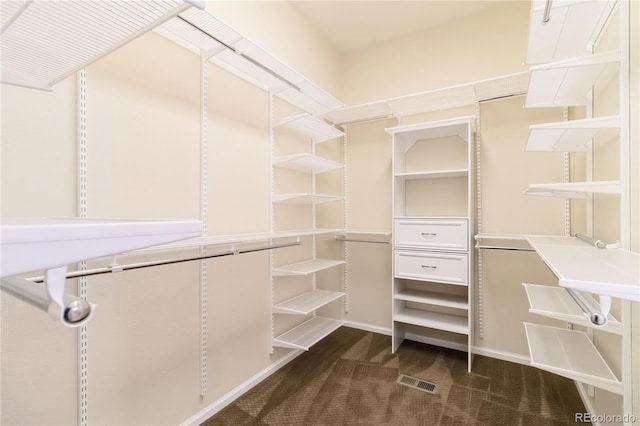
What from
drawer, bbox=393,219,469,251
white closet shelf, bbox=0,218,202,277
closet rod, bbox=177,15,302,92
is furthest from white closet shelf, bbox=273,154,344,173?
white closet shelf, bbox=0,218,202,277

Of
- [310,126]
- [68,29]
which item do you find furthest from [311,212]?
[68,29]

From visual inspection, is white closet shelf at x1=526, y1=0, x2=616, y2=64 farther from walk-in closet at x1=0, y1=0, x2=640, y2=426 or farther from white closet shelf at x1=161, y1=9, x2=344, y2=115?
white closet shelf at x1=161, y1=9, x2=344, y2=115

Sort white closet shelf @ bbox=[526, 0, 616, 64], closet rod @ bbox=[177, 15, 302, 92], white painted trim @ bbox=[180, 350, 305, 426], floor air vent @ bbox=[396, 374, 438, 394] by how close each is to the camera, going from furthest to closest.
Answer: floor air vent @ bbox=[396, 374, 438, 394] < white painted trim @ bbox=[180, 350, 305, 426] < closet rod @ bbox=[177, 15, 302, 92] < white closet shelf @ bbox=[526, 0, 616, 64]

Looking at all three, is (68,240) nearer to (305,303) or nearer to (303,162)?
(303,162)

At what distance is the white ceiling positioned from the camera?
2.43 meters

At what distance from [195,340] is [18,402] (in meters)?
0.72

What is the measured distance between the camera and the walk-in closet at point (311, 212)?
104 cm

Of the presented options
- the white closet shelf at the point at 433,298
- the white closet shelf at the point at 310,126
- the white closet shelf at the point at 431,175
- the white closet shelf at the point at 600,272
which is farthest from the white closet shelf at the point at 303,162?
the white closet shelf at the point at 600,272

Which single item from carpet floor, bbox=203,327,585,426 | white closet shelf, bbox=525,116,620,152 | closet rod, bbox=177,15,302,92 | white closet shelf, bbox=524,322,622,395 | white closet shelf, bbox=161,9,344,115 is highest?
white closet shelf, bbox=161,9,344,115

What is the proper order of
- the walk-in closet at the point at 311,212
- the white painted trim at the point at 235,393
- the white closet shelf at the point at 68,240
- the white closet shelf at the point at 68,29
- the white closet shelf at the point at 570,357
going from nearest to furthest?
the white closet shelf at the point at 68,240 → the white closet shelf at the point at 68,29 → the walk-in closet at the point at 311,212 → the white closet shelf at the point at 570,357 → the white painted trim at the point at 235,393

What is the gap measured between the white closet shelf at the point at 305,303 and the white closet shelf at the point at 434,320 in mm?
634

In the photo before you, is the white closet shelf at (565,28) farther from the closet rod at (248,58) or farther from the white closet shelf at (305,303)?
the white closet shelf at (305,303)

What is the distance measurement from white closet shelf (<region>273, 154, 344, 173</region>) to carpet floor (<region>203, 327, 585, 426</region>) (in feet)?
5.35

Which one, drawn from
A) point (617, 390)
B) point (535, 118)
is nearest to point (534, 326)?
point (617, 390)
